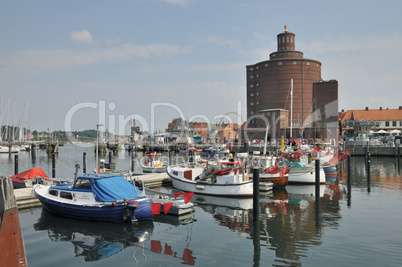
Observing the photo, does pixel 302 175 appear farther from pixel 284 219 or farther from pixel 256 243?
pixel 256 243

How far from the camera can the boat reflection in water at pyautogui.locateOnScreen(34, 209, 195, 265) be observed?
1428 centimetres

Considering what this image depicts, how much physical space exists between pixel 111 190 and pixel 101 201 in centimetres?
84

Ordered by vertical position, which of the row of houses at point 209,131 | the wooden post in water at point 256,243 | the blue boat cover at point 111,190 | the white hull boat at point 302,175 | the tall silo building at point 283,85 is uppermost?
the tall silo building at point 283,85

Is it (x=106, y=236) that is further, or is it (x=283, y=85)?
(x=283, y=85)

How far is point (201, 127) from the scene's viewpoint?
15250 cm

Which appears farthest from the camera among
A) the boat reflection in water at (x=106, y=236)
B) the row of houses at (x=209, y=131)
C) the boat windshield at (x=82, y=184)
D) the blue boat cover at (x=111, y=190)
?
the row of houses at (x=209, y=131)

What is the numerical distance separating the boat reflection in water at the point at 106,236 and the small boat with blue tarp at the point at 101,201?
0.51 m

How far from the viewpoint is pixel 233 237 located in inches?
648

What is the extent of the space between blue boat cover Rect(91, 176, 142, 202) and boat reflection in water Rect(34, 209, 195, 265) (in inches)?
61.6

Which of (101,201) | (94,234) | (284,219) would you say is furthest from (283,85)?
(94,234)

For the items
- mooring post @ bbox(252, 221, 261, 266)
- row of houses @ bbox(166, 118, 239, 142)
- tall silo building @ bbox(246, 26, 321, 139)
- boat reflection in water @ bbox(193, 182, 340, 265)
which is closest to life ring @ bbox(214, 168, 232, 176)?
boat reflection in water @ bbox(193, 182, 340, 265)

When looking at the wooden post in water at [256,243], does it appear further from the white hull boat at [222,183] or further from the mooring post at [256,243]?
the white hull boat at [222,183]

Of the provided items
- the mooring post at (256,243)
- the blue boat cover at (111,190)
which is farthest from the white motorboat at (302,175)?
the blue boat cover at (111,190)

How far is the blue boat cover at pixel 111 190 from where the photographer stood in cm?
1816
